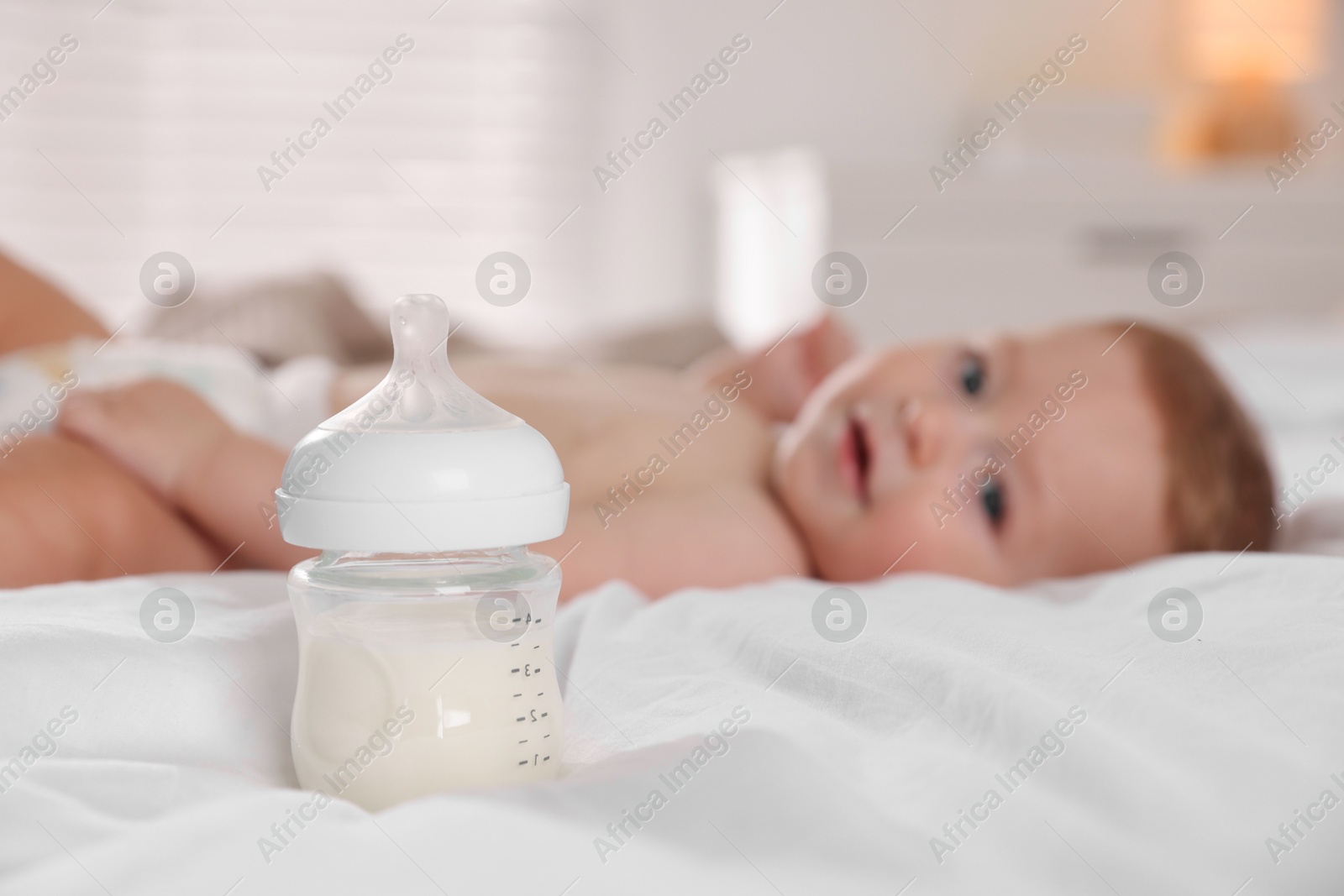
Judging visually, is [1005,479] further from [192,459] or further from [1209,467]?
[192,459]

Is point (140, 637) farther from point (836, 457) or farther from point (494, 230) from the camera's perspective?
point (494, 230)

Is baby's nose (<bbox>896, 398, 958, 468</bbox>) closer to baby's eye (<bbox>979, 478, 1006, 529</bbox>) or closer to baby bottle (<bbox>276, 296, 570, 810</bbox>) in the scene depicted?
baby's eye (<bbox>979, 478, 1006, 529</bbox>)

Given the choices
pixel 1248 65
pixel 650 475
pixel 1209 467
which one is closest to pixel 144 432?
pixel 650 475

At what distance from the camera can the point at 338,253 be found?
344 cm

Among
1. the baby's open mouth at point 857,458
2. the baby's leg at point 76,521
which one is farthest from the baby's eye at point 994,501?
the baby's leg at point 76,521

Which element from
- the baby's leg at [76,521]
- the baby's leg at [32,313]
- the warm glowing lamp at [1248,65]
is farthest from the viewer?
the warm glowing lamp at [1248,65]

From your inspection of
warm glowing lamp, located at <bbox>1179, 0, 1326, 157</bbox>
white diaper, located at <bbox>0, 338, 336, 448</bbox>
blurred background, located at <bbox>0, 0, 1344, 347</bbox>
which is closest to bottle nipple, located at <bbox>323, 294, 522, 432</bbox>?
white diaper, located at <bbox>0, 338, 336, 448</bbox>

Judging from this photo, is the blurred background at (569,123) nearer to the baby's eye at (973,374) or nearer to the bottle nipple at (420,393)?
the baby's eye at (973,374)

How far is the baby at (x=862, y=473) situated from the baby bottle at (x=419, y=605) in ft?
1.31

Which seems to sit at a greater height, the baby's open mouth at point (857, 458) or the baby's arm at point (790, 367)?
the baby's open mouth at point (857, 458)

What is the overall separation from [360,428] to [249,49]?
129 inches

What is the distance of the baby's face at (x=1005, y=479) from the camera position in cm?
106

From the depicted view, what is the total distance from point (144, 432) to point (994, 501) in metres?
0.77

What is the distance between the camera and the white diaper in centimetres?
102
